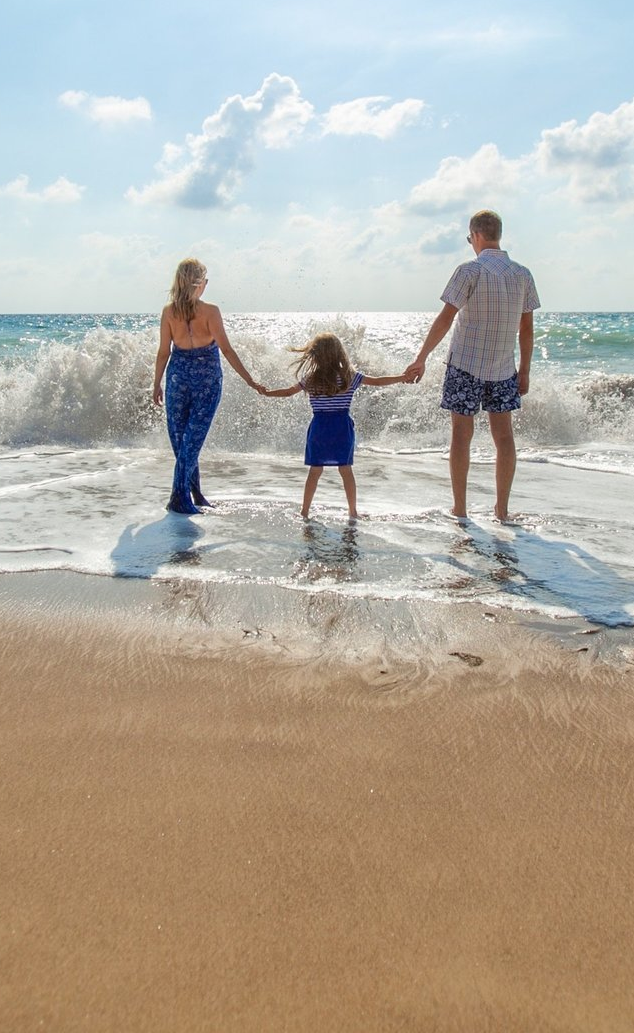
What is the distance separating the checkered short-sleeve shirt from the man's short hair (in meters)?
0.08

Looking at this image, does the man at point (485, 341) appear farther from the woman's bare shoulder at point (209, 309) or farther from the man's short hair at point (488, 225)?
the woman's bare shoulder at point (209, 309)

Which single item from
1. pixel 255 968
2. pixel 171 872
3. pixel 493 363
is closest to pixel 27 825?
pixel 171 872

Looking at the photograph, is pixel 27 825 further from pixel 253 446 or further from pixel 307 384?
pixel 253 446

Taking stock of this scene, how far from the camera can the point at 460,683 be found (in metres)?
2.70

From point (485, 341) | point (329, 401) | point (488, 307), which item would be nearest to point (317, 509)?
point (329, 401)

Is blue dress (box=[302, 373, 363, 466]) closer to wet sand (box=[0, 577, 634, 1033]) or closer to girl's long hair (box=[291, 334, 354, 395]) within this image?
girl's long hair (box=[291, 334, 354, 395])

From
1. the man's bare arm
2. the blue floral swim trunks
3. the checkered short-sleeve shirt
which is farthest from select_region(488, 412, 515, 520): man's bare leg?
the man's bare arm

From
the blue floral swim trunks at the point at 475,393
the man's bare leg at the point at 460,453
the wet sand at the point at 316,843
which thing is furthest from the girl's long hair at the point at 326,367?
the wet sand at the point at 316,843

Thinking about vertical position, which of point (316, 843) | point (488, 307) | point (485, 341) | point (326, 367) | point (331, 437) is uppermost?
point (488, 307)

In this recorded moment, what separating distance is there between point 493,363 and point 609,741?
3.16 meters

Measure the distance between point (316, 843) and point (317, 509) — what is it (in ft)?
12.5

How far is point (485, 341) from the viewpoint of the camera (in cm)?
500

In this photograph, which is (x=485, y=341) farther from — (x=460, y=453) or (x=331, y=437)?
(x=331, y=437)

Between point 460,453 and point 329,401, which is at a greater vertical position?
point 329,401
